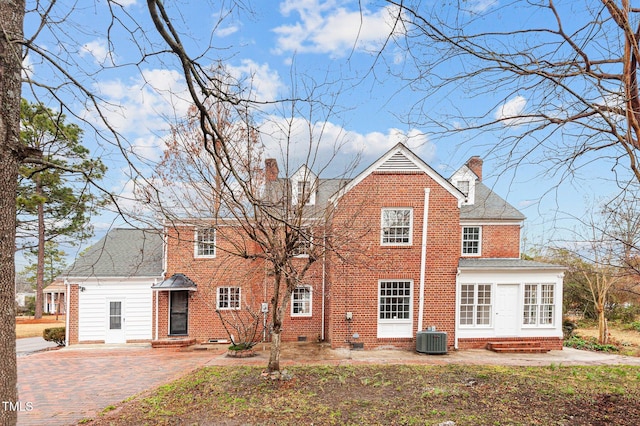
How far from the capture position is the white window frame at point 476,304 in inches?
500

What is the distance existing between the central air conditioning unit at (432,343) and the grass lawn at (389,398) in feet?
9.28

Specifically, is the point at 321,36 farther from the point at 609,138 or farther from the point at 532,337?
the point at 532,337

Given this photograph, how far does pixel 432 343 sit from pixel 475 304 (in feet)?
7.87

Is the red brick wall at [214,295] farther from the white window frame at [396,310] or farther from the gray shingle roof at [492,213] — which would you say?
the gray shingle roof at [492,213]

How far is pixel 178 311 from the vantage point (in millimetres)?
14461

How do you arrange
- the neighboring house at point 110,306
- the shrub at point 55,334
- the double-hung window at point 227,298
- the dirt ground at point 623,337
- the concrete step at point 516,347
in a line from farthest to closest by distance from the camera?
the shrub at point 55,334
the double-hung window at point 227,298
the neighboring house at point 110,306
the dirt ground at point 623,337
the concrete step at point 516,347

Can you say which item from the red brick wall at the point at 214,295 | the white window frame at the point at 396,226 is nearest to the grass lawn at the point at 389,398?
the white window frame at the point at 396,226

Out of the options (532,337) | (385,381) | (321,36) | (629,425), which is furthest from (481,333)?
(321,36)

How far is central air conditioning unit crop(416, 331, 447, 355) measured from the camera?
38.2 feet

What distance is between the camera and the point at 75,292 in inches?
559

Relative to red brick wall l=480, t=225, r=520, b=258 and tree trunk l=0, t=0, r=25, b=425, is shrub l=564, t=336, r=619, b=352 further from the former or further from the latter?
tree trunk l=0, t=0, r=25, b=425

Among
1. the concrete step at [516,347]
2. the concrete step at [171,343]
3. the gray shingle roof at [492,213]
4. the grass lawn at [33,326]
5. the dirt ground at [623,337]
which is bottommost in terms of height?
the grass lawn at [33,326]

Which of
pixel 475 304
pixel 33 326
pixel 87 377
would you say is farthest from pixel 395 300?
pixel 33 326

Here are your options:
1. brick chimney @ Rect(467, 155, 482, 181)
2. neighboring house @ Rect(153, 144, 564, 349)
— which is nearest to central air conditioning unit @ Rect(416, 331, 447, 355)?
neighboring house @ Rect(153, 144, 564, 349)
